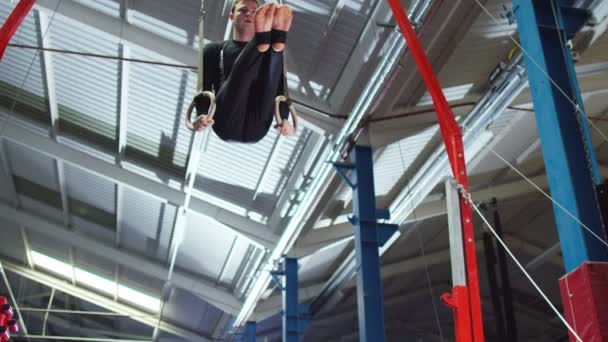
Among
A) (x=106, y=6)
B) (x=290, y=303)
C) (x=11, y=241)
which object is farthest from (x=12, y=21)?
(x=11, y=241)

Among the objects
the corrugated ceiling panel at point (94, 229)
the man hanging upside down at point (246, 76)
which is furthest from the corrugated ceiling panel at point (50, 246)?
the man hanging upside down at point (246, 76)

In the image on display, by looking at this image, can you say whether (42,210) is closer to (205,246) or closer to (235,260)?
(205,246)

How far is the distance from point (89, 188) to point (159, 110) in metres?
4.51

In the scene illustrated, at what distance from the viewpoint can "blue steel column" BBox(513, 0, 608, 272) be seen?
178 inches

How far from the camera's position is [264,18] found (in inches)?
171

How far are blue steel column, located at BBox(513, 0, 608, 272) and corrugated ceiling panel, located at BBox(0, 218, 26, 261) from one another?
16.2m

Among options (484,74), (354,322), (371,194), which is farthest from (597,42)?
(354,322)

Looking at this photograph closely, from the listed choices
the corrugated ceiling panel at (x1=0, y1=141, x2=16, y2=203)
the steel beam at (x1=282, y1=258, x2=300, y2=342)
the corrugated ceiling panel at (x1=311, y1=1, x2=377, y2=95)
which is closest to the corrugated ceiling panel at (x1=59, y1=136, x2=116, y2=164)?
the corrugated ceiling panel at (x1=0, y1=141, x2=16, y2=203)

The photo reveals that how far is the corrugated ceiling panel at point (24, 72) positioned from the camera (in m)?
11.3

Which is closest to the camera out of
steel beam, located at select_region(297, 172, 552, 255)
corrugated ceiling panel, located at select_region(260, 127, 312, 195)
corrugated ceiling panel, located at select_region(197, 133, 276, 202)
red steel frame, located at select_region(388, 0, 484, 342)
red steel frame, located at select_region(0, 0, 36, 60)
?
red steel frame, located at select_region(388, 0, 484, 342)

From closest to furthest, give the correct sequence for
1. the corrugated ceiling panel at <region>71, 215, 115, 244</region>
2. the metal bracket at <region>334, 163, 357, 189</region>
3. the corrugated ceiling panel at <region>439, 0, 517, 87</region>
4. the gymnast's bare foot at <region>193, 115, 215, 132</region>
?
the gymnast's bare foot at <region>193, 115, 215, 132</region> < the corrugated ceiling panel at <region>439, 0, 517, 87</region> < the metal bracket at <region>334, 163, 357, 189</region> < the corrugated ceiling panel at <region>71, 215, 115, 244</region>

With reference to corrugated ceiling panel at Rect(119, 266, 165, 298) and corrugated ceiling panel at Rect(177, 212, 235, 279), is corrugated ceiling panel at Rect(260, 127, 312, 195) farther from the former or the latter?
corrugated ceiling panel at Rect(119, 266, 165, 298)

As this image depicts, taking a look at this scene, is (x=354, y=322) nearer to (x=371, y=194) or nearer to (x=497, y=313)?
(x=497, y=313)

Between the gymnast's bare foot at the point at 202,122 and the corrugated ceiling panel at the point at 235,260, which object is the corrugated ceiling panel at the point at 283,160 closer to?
the corrugated ceiling panel at the point at 235,260
